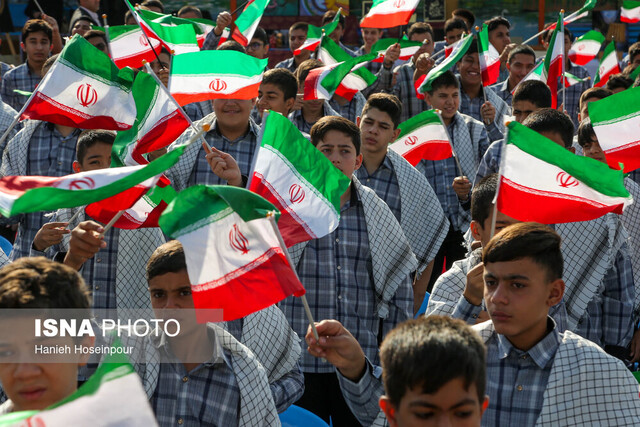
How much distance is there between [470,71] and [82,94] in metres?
4.43

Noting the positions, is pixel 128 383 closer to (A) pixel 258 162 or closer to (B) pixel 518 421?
(B) pixel 518 421

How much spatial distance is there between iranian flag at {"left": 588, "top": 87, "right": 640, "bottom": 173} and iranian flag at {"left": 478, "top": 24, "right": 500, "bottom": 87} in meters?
2.91

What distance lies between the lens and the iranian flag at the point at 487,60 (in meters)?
8.44

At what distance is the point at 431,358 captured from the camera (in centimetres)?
262

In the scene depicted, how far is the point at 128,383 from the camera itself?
7.15 feet

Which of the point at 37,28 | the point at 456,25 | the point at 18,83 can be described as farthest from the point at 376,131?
the point at 456,25

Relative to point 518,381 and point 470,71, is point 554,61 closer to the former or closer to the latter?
point 470,71

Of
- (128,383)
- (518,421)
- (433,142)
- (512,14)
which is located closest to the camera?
(128,383)

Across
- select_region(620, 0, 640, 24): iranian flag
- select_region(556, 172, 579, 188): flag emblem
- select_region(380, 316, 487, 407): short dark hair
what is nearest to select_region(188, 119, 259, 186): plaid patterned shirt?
select_region(556, 172, 579, 188): flag emblem

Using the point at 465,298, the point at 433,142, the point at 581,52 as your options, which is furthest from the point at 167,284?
the point at 581,52

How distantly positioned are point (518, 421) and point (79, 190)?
1690 mm

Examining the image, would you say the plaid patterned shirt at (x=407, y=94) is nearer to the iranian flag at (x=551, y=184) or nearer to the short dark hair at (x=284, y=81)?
the short dark hair at (x=284, y=81)

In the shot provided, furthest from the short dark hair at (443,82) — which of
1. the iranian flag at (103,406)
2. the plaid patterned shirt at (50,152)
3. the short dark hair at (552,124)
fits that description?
the iranian flag at (103,406)

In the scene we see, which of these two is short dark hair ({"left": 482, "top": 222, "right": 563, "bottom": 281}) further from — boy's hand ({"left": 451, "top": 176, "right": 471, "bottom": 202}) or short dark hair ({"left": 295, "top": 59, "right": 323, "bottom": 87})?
short dark hair ({"left": 295, "top": 59, "right": 323, "bottom": 87})
